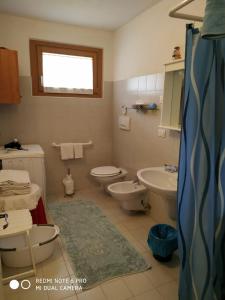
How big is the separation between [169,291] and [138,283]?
0.75ft

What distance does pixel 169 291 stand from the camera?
1.58 meters

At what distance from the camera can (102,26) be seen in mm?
2928

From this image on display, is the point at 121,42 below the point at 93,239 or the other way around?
the other way around

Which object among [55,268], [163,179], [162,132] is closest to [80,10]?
[162,132]

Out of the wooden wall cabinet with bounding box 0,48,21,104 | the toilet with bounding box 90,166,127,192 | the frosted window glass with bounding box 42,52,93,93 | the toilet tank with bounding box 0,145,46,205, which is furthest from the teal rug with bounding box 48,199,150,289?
the frosted window glass with bounding box 42,52,93,93

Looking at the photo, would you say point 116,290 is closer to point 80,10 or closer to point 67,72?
point 67,72

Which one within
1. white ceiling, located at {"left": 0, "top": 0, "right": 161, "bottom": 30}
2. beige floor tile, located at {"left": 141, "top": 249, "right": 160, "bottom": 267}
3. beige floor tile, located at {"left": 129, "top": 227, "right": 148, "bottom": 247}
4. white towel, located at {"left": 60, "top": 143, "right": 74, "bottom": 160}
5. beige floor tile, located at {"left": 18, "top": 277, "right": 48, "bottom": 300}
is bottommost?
beige floor tile, located at {"left": 18, "top": 277, "right": 48, "bottom": 300}

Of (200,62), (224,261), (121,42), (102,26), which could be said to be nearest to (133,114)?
(121,42)

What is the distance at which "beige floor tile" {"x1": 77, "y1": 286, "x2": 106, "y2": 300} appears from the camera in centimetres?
151

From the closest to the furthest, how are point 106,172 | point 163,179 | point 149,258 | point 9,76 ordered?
1. point 149,258
2. point 163,179
3. point 9,76
4. point 106,172

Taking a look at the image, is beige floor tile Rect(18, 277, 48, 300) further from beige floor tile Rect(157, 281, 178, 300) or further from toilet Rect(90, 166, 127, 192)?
toilet Rect(90, 166, 127, 192)

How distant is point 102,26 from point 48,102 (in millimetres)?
1268

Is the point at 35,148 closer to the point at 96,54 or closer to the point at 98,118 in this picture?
the point at 98,118

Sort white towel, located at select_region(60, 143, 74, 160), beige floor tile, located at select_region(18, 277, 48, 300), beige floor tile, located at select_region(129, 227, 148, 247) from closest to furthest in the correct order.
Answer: beige floor tile, located at select_region(18, 277, 48, 300), beige floor tile, located at select_region(129, 227, 148, 247), white towel, located at select_region(60, 143, 74, 160)
